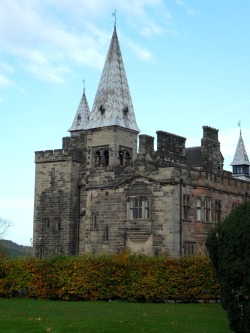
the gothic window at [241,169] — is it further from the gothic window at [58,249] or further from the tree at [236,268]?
the tree at [236,268]

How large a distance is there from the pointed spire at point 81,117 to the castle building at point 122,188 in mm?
4661

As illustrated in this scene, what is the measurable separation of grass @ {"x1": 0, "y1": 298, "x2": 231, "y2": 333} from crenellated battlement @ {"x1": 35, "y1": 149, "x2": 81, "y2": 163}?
2159cm

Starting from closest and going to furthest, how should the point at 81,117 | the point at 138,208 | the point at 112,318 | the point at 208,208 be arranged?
the point at 112,318 < the point at 138,208 < the point at 208,208 < the point at 81,117

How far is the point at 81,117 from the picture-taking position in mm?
59125

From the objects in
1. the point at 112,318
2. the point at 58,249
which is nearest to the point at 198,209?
the point at 58,249

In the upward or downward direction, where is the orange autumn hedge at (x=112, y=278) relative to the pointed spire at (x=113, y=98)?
downward

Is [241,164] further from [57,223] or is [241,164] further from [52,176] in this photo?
[57,223]

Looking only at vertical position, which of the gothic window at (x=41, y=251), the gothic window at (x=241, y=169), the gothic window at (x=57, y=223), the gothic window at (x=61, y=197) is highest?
the gothic window at (x=241, y=169)

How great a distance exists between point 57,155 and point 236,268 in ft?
111

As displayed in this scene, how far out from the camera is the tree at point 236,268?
18234 mm

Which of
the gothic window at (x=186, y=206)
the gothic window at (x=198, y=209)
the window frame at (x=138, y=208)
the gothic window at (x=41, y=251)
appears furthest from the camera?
the gothic window at (x=41, y=251)

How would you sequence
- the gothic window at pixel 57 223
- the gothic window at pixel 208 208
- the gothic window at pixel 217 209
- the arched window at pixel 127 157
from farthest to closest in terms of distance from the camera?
1. the gothic window at pixel 57 223
2. the arched window at pixel 127 157
3. the gothic window at pixel 217 209
4. the gothic window at pixel 208 208

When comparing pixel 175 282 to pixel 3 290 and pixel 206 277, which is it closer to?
pixel 206 277

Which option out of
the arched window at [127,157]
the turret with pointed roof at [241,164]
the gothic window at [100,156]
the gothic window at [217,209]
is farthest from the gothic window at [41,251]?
the turret with pointed roof at [241,164]
